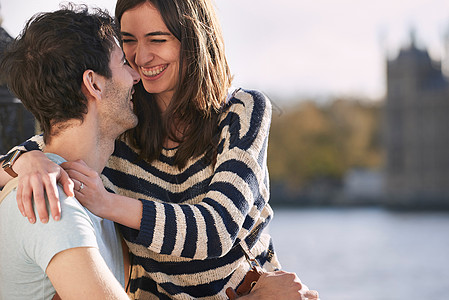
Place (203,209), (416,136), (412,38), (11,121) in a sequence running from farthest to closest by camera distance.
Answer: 1. (412,38)
2. (416,136)
3. (11,121)
4. (203,209)

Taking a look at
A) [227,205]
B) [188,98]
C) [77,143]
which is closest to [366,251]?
[188,98]

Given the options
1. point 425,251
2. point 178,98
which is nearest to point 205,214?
point 178,98

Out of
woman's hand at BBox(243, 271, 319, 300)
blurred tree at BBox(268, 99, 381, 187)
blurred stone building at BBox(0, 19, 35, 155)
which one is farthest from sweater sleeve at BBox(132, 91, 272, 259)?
blurred tree at BBox(268, 99, 381, 187)

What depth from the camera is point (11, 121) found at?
1.69 metres

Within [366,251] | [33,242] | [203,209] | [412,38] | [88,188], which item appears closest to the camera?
[33,242]

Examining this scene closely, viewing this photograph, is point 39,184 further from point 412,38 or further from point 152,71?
point 412,38

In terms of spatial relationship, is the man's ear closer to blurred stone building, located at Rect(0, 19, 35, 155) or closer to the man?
the man

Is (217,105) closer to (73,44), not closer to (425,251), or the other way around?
(73,44)

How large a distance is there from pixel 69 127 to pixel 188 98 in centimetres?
37

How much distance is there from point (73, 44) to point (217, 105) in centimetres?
43

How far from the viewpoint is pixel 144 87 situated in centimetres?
145

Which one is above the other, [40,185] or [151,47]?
[151,47]

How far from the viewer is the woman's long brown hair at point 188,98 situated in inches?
55.0

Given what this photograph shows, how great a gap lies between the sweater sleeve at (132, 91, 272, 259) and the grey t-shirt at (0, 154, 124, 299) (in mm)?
148
